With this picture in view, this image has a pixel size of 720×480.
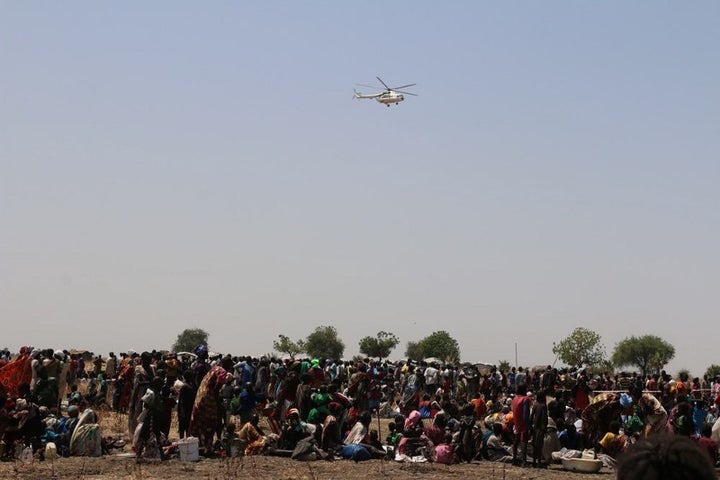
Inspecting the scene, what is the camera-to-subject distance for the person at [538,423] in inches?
620

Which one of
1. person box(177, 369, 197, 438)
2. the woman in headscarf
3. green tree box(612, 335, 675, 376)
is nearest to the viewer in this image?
the woman in headscarf

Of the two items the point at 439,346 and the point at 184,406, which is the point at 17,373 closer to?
the point at 184,406

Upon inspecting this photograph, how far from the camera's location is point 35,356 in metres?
20.5

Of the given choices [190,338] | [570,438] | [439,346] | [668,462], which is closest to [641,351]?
[439,346]

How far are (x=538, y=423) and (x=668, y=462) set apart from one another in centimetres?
1358

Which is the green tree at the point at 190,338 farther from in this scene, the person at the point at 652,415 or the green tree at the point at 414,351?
the person at the point at 652,415

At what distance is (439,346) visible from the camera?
96.2 m

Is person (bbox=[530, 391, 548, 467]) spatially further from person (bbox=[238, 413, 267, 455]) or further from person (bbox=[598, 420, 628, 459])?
person (bbox=[238, 413, 267, 455])

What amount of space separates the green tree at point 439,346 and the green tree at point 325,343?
8882 mm

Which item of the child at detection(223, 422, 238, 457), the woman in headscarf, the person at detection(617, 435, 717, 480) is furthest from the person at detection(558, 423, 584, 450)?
the person at detection(617, 435, 717, 480)

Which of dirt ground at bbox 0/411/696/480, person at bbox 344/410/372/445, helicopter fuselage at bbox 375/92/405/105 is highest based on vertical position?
helicopter fuselage at bbox 375/92/405/105

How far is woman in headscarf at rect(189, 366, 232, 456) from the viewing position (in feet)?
51.6

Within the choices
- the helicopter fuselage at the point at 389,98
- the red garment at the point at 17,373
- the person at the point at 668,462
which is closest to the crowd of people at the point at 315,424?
the red garment at the point at 17,373

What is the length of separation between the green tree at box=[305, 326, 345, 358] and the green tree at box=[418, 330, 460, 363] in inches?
350
